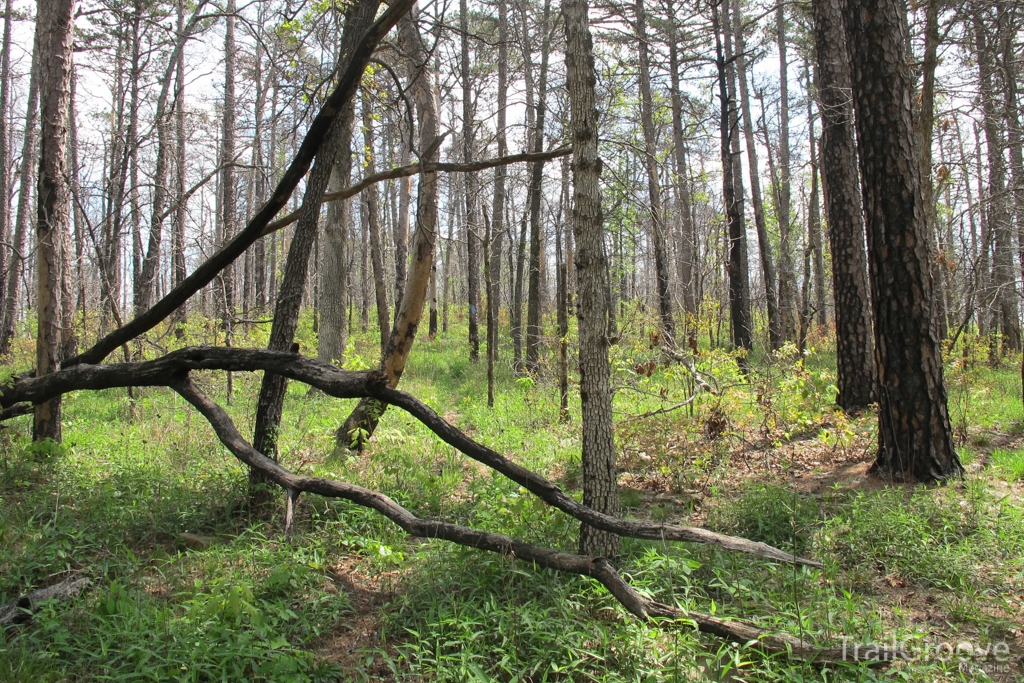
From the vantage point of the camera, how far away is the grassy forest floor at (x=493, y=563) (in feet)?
9.77

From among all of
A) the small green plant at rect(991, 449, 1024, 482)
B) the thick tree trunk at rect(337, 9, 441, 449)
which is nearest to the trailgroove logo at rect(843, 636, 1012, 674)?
the small green plant at rect(991, 449, 1024, 482)

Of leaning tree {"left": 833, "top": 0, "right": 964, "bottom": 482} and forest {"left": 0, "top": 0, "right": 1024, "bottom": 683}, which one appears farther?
leaning tree {"left": 833, "top": 0, "right": 964, "bottom": 482}

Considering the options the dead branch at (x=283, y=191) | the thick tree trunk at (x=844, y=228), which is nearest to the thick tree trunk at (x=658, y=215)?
the thick tree trunk at (x=844, y=228)

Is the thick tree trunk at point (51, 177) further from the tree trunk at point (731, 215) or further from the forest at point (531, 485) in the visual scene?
→ the tree trunk at point (731, 215)

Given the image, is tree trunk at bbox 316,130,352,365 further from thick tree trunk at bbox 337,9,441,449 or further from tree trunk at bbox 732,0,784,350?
tree trunk at bbox 732,0,784,350

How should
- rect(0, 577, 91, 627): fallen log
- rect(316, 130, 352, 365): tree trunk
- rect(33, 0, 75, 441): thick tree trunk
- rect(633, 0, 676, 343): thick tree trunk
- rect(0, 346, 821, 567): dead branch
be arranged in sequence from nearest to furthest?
1. rect(0, 577, 91, 627): fallen log
2. rect(0, 346, 821, 567): dead branch
3. rect(33, 0, 75, 441): thick tree trunk
4. rect(633, 0, 676, 343): thick tree trunk
5. rect(316, 130, 352, 365): tree trunk

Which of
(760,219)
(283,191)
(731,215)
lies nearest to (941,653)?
(283,191)

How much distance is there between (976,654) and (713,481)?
272cm

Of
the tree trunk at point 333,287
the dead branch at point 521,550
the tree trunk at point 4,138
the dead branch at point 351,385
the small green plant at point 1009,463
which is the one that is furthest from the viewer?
the tree trunk at point 4,138

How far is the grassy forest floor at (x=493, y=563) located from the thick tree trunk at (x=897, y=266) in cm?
43

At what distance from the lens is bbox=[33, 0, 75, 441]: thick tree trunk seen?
5.81m

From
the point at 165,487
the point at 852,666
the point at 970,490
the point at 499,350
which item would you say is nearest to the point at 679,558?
the point at 852,666

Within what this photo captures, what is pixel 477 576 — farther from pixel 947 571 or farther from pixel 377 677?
pixel 947 571

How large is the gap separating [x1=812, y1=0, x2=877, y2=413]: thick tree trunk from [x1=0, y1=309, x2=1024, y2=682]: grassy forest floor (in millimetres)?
673
